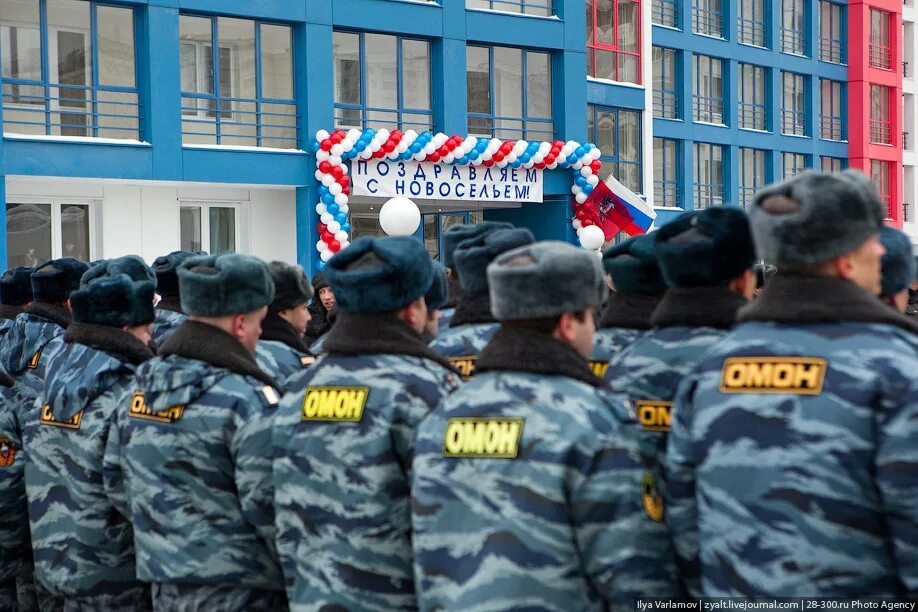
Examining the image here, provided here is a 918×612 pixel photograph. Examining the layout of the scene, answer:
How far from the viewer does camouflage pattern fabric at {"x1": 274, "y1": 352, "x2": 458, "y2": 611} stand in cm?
398

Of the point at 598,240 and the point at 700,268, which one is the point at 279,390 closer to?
the point at 700,268

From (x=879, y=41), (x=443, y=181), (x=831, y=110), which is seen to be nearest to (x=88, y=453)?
(x=443, y=181)

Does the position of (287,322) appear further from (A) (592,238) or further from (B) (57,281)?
(A) (592,238)

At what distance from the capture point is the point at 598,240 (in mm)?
22781

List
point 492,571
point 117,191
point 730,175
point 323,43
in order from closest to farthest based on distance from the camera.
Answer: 1. point 492,571
2. point 117,191
3. point 323,43
4. point 730,175

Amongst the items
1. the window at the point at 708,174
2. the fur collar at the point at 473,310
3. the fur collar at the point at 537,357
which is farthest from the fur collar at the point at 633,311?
the window at the point at 708,174

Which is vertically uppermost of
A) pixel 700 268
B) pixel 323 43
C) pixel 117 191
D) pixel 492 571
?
pixel 323 43

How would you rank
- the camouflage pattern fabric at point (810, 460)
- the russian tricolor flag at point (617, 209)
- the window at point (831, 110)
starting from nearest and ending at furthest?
the camouflage pattern fabric at point (810, 460) → the russian tricolor flag at point (617, 209) → the window at point (831, 110)

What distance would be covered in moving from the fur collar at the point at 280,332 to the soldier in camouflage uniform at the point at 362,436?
1.64m

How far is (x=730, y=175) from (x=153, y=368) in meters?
35.1

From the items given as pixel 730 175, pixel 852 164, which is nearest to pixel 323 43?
pixel 730 175

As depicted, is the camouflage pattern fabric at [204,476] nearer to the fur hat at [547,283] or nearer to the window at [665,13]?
the fur hat at [547,283]

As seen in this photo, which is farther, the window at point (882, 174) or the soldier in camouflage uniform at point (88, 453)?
the window at point (882, 174)

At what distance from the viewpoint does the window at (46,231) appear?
70.2 feet
